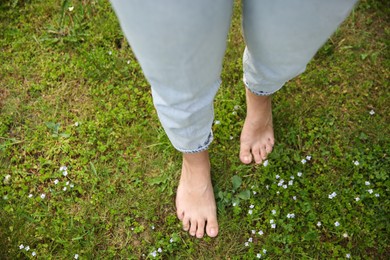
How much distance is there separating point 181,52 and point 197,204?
126 centimetres

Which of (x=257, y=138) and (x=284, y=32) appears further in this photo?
(x=257, y=138)

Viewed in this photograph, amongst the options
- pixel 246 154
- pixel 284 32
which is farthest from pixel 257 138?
pixel 284 32

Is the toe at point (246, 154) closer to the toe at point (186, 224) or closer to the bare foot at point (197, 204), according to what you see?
the bare foot at point (197, 204)

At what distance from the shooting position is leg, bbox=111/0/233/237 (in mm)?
963

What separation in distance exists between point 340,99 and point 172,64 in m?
1.68

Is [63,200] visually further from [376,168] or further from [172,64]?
[376,168]

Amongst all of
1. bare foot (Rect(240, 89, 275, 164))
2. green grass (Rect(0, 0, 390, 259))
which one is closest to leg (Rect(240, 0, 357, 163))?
bare foot (Rect(240, 89, 275, 164))

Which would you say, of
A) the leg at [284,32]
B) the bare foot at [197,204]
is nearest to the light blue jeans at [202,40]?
the leg at [284,32]

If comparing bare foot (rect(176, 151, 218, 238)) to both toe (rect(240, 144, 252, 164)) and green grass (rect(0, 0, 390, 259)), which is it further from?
toe (rect(240, 144, 252, 164))

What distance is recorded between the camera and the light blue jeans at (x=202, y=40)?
3.21 feet

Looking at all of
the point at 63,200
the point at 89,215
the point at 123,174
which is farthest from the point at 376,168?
the point at 63,200

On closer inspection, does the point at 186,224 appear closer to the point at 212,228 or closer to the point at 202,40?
the point at 212,228

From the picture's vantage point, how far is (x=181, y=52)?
1.07m

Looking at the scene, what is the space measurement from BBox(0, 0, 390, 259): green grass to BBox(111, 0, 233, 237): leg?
778 millimetres
